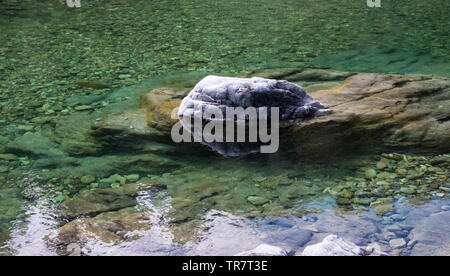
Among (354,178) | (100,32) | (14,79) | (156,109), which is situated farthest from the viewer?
(100,32)

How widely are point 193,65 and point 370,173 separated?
508 centimetres

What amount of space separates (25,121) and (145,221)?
339 centimetres

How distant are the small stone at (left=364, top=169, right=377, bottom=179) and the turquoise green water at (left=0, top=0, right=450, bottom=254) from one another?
0.08m

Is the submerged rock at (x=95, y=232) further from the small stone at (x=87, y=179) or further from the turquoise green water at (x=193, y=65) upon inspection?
the small stone at (x=87, y=179)

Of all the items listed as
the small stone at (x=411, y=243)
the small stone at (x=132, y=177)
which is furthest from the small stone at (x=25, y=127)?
the small stone at (x=411, y=243)

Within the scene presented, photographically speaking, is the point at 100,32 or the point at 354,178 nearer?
the point at 354,178

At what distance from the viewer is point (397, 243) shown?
392cm

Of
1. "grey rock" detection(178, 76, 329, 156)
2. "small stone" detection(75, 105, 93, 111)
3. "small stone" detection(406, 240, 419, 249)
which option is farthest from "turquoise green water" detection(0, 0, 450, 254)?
"small stone" detection(406, 240, 419, 249)

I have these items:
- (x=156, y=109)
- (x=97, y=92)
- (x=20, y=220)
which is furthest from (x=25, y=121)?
(x=20, y=220)

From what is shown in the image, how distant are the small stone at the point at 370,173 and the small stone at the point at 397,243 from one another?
123cm

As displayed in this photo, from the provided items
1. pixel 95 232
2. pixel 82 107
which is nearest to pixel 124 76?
pixel 82 107

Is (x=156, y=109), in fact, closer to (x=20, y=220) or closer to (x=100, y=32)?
(x=20, y=220)

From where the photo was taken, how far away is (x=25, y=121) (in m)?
6.70

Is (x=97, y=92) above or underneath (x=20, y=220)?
above
